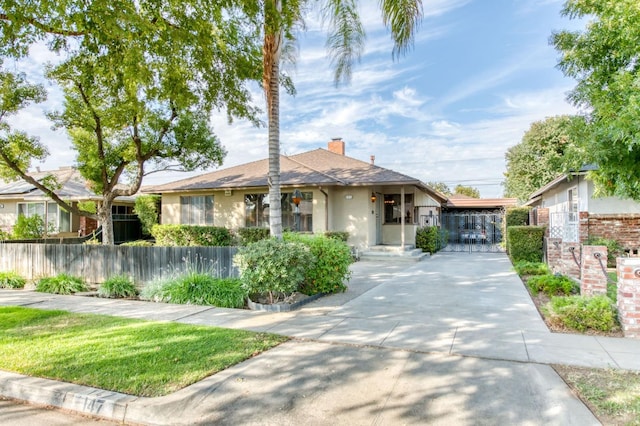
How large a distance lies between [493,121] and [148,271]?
19623 millimetres

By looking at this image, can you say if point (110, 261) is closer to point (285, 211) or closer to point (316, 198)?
point (285, 211)

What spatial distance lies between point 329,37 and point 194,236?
11.3 meters

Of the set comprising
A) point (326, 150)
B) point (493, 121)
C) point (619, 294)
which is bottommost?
point (619, 294)

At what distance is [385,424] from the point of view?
3162mm

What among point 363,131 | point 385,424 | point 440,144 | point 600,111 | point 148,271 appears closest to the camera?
point 385,424

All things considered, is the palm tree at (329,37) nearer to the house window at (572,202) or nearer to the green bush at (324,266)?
the green bush at (324,266)

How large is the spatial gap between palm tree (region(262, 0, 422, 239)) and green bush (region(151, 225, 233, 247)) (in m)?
9.00

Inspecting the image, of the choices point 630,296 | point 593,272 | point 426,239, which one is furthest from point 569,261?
point 426,239

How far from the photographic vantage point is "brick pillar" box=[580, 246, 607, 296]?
646cm

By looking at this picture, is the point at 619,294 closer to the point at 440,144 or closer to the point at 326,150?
the point at 326,150

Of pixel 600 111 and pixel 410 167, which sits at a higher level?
pixel 410 167

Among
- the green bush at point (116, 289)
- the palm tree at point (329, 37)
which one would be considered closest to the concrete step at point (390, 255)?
the palm tree at point (329, 37)

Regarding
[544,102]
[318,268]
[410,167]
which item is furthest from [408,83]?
[410,167]

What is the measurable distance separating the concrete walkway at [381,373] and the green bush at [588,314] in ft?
1.11
